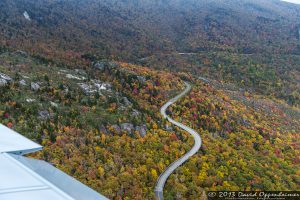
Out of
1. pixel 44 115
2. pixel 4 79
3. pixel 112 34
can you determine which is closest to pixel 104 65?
pixel 4 79

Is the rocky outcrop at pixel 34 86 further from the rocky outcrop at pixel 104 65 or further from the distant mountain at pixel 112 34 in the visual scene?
the distant mountain at pixel 112 34

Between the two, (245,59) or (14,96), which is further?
(245,59)

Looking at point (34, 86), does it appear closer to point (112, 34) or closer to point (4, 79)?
point (4, 79)

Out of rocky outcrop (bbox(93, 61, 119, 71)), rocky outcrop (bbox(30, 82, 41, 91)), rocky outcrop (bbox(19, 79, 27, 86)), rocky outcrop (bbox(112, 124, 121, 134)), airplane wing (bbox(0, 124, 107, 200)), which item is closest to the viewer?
airplane wing (bbox(0, 124, 107, 200))

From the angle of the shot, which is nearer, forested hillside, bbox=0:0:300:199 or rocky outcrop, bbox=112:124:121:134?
forested hillside, bbox=0:0:300:199

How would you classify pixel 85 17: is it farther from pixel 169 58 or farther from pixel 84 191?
pixel 84 191

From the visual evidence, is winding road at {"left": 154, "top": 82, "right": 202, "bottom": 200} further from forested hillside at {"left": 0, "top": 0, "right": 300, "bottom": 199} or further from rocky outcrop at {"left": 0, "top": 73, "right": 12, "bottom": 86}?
rocky outcrop at {"left": 0, "top": 73, "right": 12, "bottom": 86}

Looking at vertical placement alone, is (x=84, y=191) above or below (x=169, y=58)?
above

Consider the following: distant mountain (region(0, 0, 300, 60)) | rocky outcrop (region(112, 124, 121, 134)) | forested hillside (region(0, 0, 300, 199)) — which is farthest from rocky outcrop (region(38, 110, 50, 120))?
distant mountain (region(0, 0, 300, 60))

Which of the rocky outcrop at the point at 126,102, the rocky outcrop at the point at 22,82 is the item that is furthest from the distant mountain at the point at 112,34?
the rocky outcrop at the point at 126,102

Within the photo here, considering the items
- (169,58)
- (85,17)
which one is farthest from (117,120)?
(85,17)

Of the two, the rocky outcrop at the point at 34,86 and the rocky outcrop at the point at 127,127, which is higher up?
the rocky outcrop at the point at 34,86
